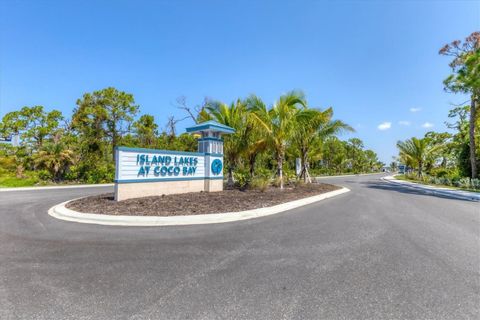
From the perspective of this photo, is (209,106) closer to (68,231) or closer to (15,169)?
(68,231)

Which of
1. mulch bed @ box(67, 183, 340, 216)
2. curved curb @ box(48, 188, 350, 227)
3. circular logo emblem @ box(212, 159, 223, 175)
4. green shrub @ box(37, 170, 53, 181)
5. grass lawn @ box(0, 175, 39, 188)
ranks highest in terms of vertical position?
circular logo emblem @ box(212, 159, 223, 175)

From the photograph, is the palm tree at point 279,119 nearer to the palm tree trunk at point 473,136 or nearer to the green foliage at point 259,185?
the green foliage at point 259,185

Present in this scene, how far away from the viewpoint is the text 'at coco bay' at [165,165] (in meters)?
9.07

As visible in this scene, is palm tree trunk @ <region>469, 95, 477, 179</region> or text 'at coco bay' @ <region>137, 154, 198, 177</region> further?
palm tree trunk @ <region>469, 95, 477, 179</region>

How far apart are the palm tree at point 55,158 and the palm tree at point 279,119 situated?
52.6ft

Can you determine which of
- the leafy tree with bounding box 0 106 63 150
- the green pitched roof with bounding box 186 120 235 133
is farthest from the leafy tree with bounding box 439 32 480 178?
the leafy tree with bounding box 0 106 63 150

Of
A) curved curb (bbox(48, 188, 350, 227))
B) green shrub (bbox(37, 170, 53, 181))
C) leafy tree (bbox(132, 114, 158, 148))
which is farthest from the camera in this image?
leafy tree (bbox(132, 114, 158, 148))

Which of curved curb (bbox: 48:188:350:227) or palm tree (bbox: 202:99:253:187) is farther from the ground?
palm tree (bbox: 202:99:253:187)

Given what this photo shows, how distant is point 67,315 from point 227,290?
5.85 ft

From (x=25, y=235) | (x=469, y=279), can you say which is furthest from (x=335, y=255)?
(x=25, y=235)

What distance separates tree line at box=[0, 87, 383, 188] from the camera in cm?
1348

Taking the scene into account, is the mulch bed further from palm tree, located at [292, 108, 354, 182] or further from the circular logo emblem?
palm tree, located at [292, 108, 354, 182]

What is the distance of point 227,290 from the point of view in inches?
114

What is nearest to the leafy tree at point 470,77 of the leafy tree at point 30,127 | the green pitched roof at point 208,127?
the green pitched roof at point 208,127
